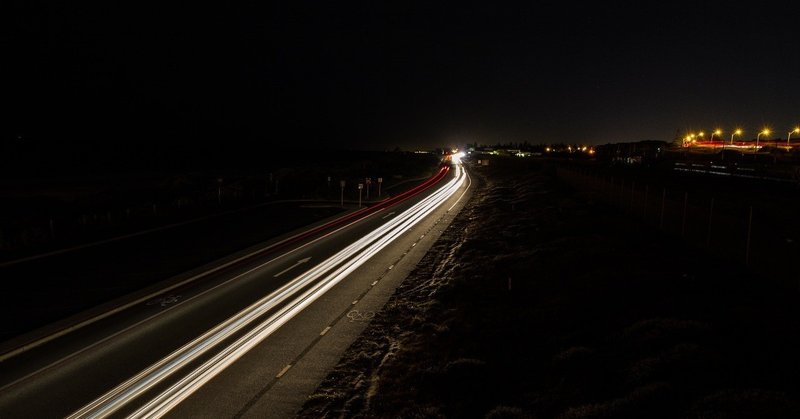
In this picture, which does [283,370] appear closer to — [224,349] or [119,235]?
[224,349]

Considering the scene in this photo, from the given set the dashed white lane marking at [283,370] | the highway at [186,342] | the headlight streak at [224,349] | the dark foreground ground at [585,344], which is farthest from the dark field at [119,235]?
the dark foreground ground at [585,344]

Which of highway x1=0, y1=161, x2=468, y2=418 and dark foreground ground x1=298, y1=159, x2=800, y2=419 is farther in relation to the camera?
highway x1=0, y1=161, x2=468, y2=418

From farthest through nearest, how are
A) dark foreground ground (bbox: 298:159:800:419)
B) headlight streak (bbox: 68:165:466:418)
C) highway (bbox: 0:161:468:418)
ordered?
1. highway (bbox: 0:161:468:418)
2. headlight streak (bbox: 68:165:466:418)
3. dark foreground ground (bbox: 298:159:800:419)

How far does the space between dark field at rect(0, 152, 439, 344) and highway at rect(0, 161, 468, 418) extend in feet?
6.38

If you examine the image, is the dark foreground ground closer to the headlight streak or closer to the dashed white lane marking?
the dashed white lane marking

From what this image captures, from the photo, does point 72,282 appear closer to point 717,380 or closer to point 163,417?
point 163,417

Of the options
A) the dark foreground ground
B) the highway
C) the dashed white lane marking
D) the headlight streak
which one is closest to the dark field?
the highway

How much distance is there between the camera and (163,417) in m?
8.13

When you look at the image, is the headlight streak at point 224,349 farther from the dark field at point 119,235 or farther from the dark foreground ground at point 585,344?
the dark field at point 119,235

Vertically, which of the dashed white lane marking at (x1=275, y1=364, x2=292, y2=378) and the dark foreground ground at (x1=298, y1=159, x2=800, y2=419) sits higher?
the dark foreground ground at (x1=298, y1=159, x2=800, y2=419)

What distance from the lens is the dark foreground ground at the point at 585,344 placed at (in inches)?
285

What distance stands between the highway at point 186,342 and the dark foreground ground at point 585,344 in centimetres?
175

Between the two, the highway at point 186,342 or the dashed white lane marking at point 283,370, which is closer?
the highway at point 186,342

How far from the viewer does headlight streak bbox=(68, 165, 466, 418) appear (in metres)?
8.58
